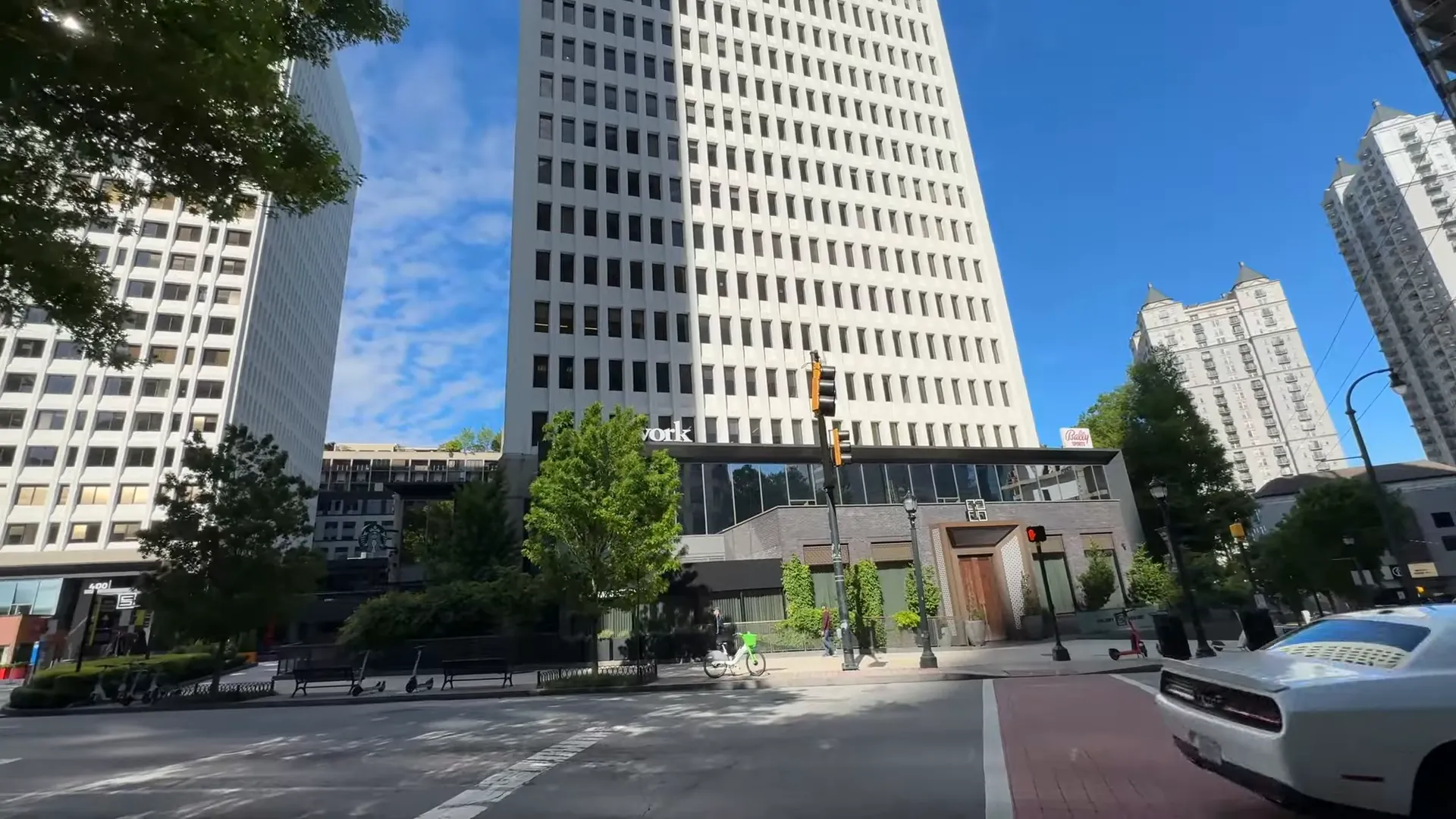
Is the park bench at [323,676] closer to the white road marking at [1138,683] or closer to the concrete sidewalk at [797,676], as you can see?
the concrete sidewalk at [797,676]

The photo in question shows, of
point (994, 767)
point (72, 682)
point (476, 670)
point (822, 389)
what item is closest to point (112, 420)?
point (72, 682)

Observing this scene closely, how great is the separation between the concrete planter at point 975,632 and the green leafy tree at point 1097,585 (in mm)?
7382

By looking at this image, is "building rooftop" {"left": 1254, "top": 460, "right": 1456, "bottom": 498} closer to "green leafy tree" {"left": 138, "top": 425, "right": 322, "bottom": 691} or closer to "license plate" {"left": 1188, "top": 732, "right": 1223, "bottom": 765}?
"license plate" {"left": 1188, "top": 732, "right": 1223, "bottom": 765}

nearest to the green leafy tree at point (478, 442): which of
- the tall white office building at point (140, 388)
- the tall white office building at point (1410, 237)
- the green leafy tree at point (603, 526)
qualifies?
the tall white office building at point (140, 388)

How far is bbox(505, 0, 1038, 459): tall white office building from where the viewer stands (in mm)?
39594

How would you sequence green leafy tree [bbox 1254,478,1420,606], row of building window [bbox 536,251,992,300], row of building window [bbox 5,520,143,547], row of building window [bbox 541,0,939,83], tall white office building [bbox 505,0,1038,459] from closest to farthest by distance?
1. green leafy tree [bbox 1254,478,1420,606]
2. tall white office building [bbox 505,0,1038,459]
3. row of building window [bbox 536,251,992,300]
4. row of building window [bbox 541,0,939,83]
5. row of building window [bbox 5,520,143,547]

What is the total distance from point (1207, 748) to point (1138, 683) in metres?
10.3

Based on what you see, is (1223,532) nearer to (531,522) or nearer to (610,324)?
(610,324)

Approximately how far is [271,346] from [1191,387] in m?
159

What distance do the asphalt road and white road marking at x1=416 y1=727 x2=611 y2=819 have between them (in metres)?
0.04

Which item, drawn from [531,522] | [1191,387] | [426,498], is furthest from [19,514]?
[1191,387]

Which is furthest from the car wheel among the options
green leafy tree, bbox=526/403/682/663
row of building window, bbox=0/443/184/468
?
row of building window, bbox=0/443/184/468

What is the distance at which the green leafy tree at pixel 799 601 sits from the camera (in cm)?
2580

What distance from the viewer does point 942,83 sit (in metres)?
57.5
